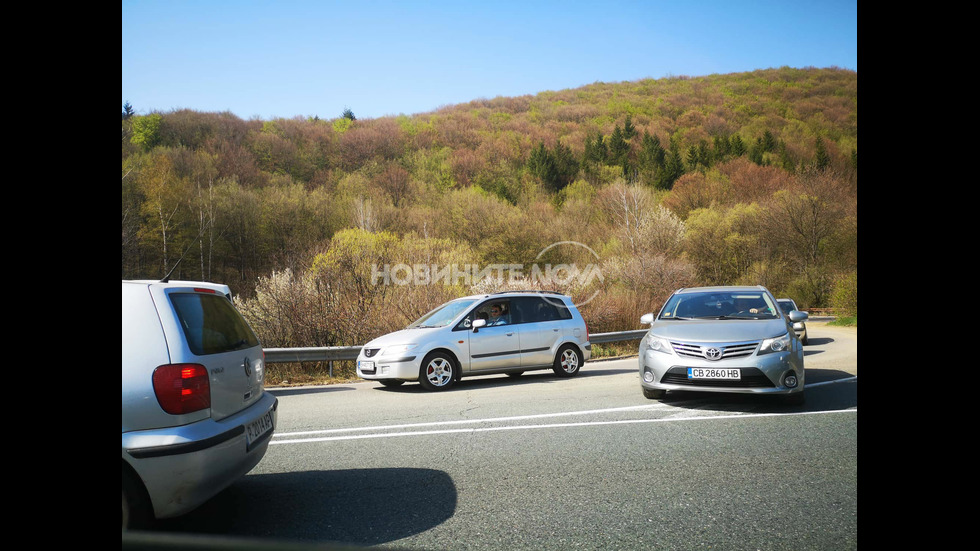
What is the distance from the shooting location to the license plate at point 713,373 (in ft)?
25.3

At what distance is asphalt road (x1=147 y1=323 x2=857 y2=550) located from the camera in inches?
142

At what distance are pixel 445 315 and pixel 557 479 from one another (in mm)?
7506

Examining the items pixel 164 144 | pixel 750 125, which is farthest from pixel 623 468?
pixel 750 125

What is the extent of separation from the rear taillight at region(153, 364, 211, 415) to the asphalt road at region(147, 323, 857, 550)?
2.28 feet

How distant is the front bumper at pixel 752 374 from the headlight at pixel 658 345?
0.66ft

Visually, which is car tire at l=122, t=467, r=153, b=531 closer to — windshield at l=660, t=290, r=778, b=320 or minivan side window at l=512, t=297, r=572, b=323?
windshield at l=660, t=290, r=778, b=320

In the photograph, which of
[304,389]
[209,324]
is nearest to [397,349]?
[304,389]

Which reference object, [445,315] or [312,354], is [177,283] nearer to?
[445,315]

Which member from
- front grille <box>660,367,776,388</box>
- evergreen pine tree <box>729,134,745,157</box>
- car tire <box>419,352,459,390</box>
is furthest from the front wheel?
evergreen pine tree <box>729,134,745,157</box>

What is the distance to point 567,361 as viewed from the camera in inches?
506
